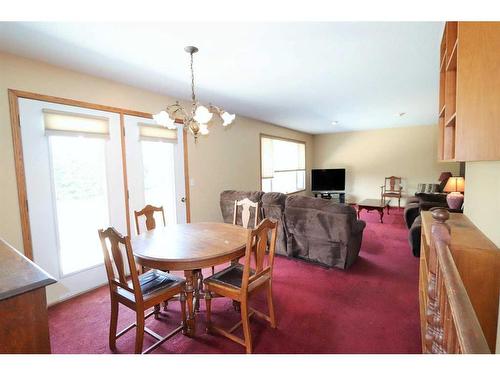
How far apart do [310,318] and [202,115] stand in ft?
6.52

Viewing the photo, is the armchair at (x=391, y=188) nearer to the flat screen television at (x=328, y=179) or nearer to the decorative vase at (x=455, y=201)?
the flat screen television at (x=328, y=179)

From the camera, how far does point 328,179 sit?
7754 mm

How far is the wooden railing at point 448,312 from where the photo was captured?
2.13 feet

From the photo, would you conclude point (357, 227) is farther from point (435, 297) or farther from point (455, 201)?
point (435, 297)

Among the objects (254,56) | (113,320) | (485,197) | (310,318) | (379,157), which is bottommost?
(310,318)

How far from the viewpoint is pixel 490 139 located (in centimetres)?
119

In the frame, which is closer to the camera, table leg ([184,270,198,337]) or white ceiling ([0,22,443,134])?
white ceiling ([0,22,443,134])

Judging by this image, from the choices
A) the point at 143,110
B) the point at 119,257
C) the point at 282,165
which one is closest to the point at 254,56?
the point at 143,110

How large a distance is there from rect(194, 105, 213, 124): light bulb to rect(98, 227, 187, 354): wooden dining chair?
111 centimetres

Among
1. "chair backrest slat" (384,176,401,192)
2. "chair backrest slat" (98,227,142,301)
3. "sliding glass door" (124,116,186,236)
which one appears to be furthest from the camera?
"chair backrest slat" (384,176,401,192)

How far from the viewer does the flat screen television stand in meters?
7.69

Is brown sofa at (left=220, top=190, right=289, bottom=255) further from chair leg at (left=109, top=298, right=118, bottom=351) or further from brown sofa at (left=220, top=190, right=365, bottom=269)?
chair leg at (left=109, top=298, right=118, bottom=351)

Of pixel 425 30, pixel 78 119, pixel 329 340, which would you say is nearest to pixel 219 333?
pixel 329 340

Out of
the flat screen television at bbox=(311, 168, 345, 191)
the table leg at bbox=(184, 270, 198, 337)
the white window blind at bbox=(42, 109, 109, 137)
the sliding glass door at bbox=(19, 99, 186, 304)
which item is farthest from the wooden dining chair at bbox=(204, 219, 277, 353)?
the flat screen television at bbox=(311, 168, 345, 191)
